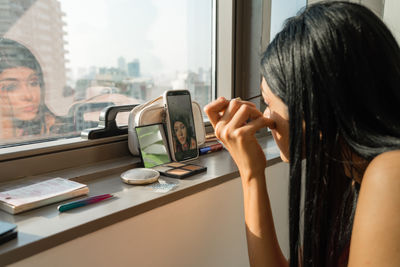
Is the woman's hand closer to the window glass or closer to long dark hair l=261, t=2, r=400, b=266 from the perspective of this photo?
long dark hair l=261, t=2, r=400, b=266

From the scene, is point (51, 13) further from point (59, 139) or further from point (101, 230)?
point (101, 230)

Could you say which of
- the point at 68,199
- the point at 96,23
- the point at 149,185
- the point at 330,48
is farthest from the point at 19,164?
the point at 330,48

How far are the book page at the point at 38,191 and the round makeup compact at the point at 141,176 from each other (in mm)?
121

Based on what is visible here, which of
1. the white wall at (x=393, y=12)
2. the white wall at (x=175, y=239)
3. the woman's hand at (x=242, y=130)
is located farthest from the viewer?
the white wall at (x=393, y=12)

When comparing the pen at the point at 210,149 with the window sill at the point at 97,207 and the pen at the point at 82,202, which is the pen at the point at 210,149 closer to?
the window sill at the point at 97,207

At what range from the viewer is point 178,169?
913 mm

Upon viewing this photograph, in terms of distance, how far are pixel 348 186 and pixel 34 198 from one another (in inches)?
26.6

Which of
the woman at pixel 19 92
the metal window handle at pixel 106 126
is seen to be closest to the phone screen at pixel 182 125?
the metal window handle at pixel 106 126

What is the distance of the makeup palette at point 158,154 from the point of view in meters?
0.90

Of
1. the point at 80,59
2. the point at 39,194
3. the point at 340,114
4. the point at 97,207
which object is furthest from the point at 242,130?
the point at 80,59

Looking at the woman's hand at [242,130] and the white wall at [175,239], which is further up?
the woman's hand at [242,130]

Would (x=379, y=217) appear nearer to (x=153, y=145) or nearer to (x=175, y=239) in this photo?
(x=175, y=239)

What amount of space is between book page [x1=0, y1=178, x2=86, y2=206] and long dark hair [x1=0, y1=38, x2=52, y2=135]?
0.20m

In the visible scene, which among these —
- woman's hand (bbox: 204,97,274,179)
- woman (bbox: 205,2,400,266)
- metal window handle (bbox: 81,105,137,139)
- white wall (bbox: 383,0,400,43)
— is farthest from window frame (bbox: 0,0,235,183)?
white wall (bbox: 383,0,400,43)
